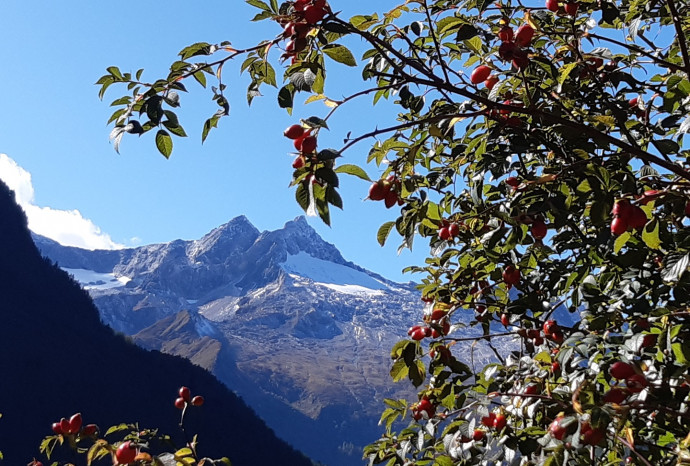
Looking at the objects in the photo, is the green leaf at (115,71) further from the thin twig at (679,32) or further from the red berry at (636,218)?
the thin twig at (679,32)

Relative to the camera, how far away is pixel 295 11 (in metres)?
2.41

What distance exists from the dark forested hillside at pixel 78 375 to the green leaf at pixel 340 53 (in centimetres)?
5116

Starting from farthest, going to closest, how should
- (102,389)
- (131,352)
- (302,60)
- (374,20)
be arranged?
(131,352) < (102,389) < (374,20) < (302,60)

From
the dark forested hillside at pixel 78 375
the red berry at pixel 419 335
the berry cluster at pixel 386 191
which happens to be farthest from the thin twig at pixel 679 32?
the dark forested hillside at pixel 78 375

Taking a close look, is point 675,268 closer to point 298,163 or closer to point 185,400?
point 298,163

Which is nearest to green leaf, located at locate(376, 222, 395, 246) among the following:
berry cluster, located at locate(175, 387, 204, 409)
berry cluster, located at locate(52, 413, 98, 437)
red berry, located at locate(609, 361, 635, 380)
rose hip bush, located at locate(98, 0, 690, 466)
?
rose hip bush, located at locate(98, 0, 690, 466)

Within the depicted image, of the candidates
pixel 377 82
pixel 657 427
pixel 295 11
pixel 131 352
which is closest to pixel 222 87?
pixel 295 11

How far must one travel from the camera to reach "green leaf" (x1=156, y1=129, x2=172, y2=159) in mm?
2818

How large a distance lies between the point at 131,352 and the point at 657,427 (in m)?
64.4

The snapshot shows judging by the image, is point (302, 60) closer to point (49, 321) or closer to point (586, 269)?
point (586, 269)

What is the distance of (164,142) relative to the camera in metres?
2.84

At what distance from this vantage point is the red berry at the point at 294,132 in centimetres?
225

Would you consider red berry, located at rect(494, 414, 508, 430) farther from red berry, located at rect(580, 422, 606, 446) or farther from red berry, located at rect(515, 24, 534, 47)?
red berry, located at rect(515, 24, 534, 47)

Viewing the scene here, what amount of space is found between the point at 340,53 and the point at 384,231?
3.18 feet
